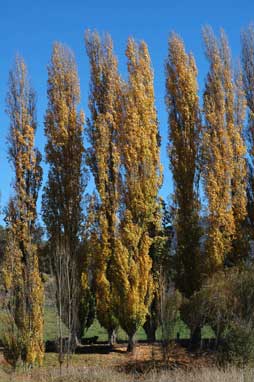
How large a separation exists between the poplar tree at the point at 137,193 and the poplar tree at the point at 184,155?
1.26m

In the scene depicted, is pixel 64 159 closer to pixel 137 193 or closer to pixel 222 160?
pixel 137 193

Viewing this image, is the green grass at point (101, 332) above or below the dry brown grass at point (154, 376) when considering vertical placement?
above

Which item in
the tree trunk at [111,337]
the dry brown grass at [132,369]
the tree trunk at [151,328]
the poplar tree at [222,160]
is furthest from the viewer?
the poplar tree at [222,160]

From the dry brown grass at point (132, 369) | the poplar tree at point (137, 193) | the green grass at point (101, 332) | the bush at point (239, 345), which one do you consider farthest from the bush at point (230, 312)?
the green grass at point (101, 332)

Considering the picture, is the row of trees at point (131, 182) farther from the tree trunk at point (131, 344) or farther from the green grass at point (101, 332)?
the green grass at point (101, 332)

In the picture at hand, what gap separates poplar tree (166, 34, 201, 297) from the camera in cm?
2494

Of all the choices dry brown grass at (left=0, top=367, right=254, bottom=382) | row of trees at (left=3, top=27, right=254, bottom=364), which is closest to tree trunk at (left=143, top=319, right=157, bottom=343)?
row of trees at (left=3, top=27, right=254, bottom=364)

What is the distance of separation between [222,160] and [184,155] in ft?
5.74

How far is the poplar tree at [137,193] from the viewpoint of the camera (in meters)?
22.1

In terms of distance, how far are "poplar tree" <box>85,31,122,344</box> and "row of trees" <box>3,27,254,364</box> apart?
0.04m

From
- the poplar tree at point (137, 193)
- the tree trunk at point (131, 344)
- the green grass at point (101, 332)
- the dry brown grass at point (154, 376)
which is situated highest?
the poplar tree at point (137, 193)

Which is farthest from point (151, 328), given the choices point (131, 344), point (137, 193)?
point (137, 193)

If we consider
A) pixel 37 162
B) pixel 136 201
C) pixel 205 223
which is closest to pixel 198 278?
pixel 205 223

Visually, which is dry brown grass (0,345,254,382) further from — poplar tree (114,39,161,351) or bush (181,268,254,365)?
poplar tree (114,39,161,351)
